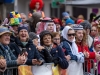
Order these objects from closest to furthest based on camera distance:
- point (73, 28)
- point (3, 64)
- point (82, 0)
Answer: point (3, 64) < point (73, 28) < point (82, 0)

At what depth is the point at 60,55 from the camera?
8586 millimetres

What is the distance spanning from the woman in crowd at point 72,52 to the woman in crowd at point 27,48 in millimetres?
992

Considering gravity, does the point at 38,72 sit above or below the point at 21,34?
below

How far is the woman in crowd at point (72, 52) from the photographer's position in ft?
29.5

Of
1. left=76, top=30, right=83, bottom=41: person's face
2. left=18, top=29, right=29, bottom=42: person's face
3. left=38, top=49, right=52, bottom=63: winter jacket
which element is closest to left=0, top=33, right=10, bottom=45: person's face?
left=18, top=29, right=29, bottom=42: person's face

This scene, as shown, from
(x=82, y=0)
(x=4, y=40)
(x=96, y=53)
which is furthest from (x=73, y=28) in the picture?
(x=82, y=0)

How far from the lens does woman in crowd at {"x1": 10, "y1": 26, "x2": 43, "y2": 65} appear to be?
812cm

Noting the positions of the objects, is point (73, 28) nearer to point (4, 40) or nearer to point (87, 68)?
point (87, 68)

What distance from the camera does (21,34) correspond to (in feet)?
27.9

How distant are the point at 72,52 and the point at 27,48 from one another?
4.09ft

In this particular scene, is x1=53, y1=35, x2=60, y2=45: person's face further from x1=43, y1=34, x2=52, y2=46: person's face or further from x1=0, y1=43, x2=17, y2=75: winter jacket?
x1=0, y1=43, x2=17, y2=75: winter jacket

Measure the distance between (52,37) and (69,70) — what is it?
77cm

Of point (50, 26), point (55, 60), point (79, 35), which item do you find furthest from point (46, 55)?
point (50, 26)

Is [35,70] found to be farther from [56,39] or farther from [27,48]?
[56,39]
